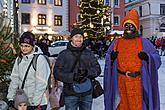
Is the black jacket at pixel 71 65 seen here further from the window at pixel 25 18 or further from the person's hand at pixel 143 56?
the window at pixel 25 18

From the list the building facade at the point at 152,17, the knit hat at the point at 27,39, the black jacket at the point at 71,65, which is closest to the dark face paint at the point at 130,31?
the black jacket at the point at 71,65

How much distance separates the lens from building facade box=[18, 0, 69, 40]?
4516cm

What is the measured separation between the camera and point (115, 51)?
17.7 feet

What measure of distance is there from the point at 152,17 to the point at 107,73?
62.3 metres

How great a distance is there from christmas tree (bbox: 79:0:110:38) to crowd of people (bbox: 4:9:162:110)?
1103 inches

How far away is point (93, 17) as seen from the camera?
34.6 metres

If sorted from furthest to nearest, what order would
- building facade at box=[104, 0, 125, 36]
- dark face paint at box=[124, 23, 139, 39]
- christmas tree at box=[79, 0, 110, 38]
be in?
building facade at box=[104, 0, 125, 36], christmas tree at box=[79, 0, 110, 38], dark face paint at box=[124, 23, 139, 39]

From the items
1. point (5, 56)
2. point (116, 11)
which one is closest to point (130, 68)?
point (5, 56)

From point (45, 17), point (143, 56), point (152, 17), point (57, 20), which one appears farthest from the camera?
point (152, 17)

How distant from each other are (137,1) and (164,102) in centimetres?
6541

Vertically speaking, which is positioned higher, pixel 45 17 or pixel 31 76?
pixel 45 17

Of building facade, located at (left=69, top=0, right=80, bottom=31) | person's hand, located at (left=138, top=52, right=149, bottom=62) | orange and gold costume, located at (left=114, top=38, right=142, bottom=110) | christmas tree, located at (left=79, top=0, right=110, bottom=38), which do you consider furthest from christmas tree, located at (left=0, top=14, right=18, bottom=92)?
building facade, located at (left=69, top=0, right=80, bottom=31)

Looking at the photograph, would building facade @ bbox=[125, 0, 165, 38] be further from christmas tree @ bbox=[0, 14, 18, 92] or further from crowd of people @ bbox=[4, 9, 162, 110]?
crowd of people @ bbox=[4, 9, 162, 110]

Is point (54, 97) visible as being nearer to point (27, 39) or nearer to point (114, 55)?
point (114, 55)
